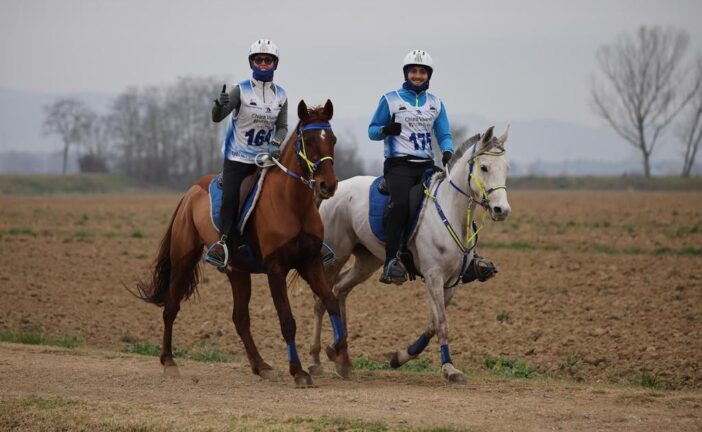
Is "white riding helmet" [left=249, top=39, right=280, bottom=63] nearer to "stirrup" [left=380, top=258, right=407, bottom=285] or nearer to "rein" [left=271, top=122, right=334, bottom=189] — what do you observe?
"rein" [left=271, top=122, right=334, bottom=189]

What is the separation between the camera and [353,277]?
472 inches

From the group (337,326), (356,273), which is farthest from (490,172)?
(356,273)

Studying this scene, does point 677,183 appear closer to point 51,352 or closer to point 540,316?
point 540,316

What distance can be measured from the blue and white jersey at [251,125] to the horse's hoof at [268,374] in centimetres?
228

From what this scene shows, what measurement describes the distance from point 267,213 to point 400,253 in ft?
5.62

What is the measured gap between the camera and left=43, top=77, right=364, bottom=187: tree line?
10400 centimetres

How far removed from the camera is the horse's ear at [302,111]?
9664 mm

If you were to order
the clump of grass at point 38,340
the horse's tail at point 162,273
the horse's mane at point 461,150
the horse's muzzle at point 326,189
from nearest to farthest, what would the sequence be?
the horse's muzzle at point 326,189 → the horse's mane at point 461,150 → the horse's tail at point 162,273 → the clump of grass at point 38,340

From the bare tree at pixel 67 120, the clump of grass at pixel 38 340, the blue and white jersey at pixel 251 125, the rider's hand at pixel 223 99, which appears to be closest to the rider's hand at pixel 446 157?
the blue and white jersey at pixel 251 125

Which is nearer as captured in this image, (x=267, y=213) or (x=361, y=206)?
(x=267, y=213)

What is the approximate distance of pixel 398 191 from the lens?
10906mm

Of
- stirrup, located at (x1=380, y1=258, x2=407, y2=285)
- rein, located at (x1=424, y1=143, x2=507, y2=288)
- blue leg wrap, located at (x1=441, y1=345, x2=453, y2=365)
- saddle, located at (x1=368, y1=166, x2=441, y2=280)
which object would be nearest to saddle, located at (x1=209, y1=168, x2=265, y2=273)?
stirrup, located at (x1=380, y1=258, x2=407, y2=285)

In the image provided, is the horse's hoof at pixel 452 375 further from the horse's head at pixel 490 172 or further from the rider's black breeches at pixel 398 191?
the horse's head at pixel 490 172

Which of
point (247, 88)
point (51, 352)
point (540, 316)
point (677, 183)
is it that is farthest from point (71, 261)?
point (677, 183)
